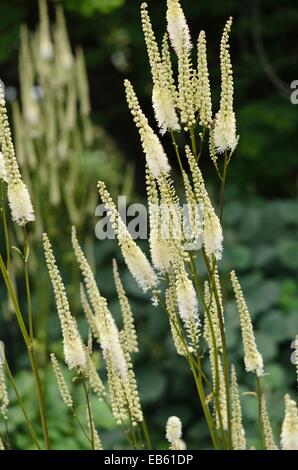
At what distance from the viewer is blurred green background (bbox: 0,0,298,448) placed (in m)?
5.04

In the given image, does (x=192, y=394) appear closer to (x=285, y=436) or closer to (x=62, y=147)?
(x=62, y=147)

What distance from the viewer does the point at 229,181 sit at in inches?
306

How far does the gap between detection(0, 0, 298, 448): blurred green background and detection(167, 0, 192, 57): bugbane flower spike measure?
2461 mm

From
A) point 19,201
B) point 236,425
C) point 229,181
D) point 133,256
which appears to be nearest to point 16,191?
point 19,201

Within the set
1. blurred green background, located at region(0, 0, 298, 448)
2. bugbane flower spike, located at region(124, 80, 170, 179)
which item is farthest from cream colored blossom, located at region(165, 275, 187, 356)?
blurred green background, located at region(0, 0, 298, 448)

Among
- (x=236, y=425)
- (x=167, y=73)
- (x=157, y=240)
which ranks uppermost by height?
(x=167, y=73)

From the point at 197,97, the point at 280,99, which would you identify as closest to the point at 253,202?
the point at 280,99

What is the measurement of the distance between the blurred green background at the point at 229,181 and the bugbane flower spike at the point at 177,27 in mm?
2461

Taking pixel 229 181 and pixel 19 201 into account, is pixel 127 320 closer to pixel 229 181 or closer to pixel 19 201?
pixel 19 201

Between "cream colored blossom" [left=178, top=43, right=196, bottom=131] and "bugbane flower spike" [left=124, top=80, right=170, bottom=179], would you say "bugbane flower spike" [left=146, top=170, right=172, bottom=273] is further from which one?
"cream colored blossom" [left=178, top=43, right=196, bottom=131]

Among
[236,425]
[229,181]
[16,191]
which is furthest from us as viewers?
[229,181]

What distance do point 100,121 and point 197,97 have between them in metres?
5.92

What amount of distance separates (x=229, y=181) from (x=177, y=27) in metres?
6.01

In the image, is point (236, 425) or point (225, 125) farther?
point (236, 425)
